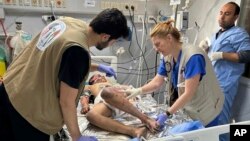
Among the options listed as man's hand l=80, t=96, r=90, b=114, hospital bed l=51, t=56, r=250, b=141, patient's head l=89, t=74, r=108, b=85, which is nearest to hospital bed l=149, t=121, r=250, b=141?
hospital bed l=51, t=56, r=250, b=141

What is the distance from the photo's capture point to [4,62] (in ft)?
9.18

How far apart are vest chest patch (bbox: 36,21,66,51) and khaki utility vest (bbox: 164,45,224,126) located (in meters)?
0.88

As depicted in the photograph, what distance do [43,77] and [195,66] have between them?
975 millimetres

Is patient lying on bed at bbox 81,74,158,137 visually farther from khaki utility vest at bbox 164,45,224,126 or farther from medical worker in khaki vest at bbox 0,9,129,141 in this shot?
medical worker in khaki vest at bbox 0,9,129,141

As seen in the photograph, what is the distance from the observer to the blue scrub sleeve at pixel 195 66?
1752 millimetres

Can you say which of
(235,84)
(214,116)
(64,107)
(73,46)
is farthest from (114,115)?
(235,84)

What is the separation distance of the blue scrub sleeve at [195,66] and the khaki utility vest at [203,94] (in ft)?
0.09

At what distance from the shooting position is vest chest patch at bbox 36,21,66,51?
130 cm

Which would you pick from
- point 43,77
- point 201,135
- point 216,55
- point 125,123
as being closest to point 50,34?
point 43,77

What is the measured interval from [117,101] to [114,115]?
168 millimetres

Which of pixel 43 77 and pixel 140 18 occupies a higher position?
pixel 140 18

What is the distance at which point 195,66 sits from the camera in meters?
1.75

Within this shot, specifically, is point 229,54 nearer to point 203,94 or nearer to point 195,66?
point 203,94

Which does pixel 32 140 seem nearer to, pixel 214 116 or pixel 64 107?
pixel 64 107
